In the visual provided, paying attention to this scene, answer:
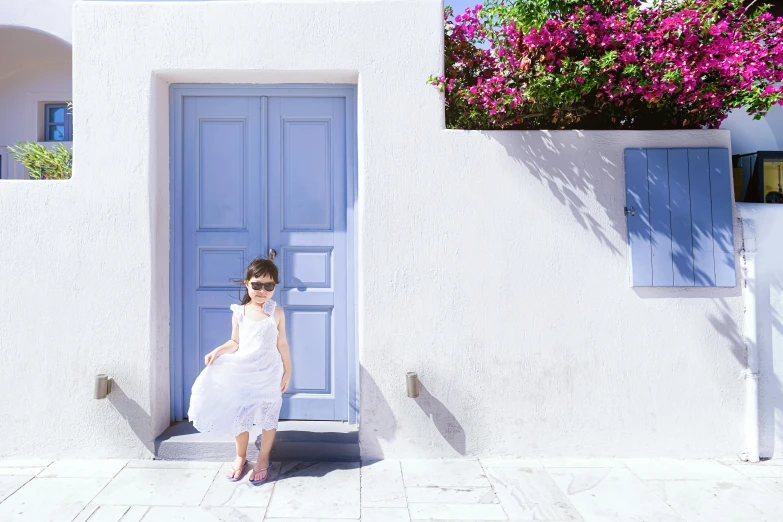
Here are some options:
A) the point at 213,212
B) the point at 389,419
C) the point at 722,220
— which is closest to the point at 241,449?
the point at 389,419

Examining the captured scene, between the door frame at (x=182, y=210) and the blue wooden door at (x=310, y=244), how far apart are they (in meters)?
0.05

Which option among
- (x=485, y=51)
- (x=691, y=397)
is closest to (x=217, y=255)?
(x=485, y=51)

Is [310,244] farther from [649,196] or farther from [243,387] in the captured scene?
[649,196]

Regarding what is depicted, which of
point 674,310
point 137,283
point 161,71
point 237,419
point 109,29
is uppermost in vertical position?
point 109,29

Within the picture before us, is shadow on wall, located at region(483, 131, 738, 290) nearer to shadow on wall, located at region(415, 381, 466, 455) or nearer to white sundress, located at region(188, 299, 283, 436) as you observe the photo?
shadow on wall, located at region(415, 381, 466, 455)

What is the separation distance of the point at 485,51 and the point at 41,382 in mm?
3895

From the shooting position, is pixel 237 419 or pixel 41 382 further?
pixel 41 382

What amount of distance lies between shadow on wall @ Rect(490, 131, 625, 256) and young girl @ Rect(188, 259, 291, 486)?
1.90 m

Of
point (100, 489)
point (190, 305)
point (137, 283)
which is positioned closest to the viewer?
point (100, 489)

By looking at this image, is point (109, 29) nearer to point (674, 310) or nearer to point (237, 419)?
point (237, 419)

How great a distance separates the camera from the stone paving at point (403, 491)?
287 cm

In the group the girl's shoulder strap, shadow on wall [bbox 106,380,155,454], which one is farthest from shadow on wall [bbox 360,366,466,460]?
shadow on wall [bbox 106,380,155,454]

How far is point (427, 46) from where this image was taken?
3613 millimetres

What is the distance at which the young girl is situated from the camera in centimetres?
316
